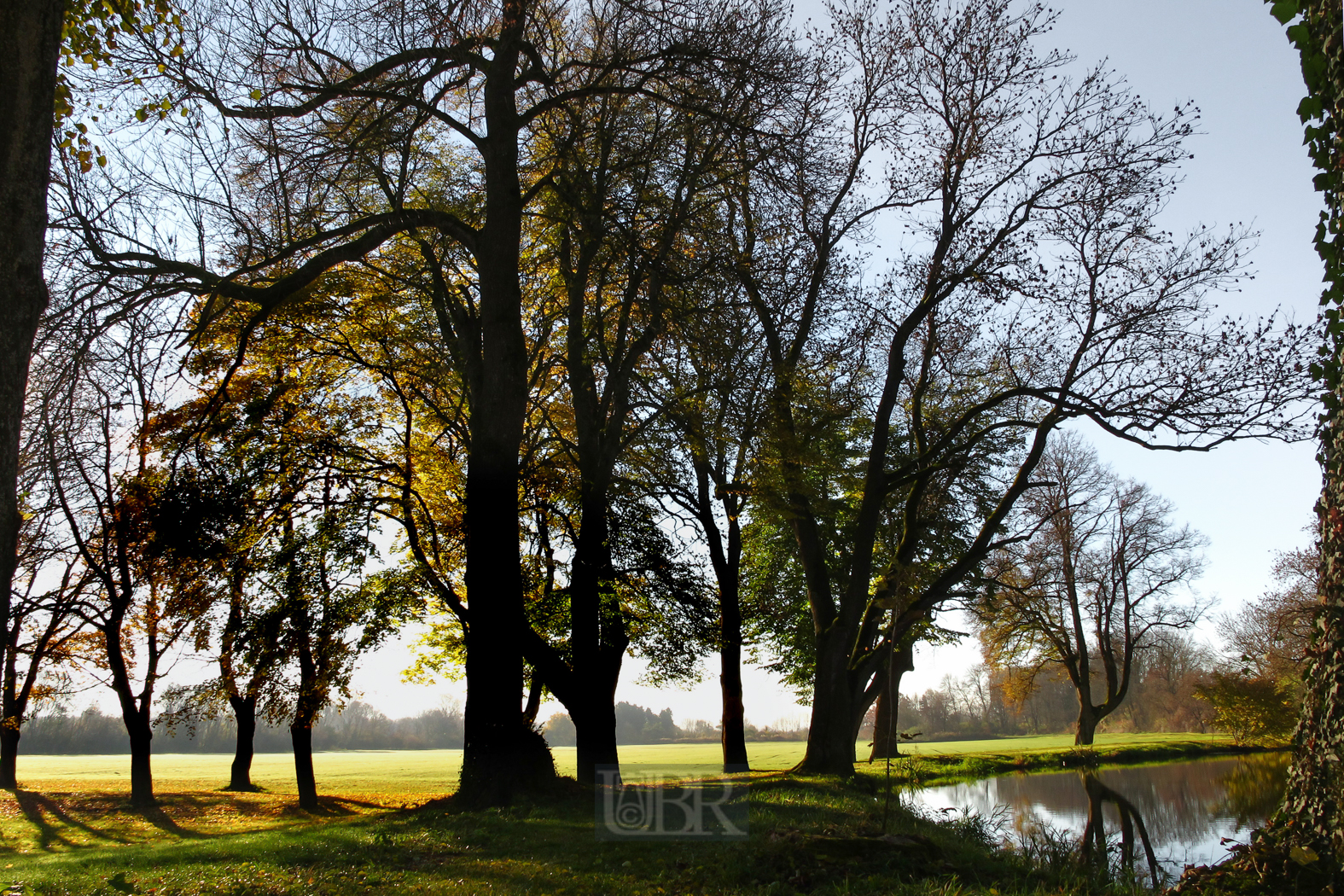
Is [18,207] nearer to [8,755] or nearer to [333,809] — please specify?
[333,809]

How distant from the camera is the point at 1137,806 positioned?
612 inches

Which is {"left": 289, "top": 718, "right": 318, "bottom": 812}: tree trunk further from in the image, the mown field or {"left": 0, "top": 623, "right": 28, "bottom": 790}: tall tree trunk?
the mown field

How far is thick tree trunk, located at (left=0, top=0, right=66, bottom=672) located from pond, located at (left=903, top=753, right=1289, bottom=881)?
8.83 metres

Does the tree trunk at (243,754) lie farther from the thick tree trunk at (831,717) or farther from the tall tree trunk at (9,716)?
the thick tree trunk at (831,717)

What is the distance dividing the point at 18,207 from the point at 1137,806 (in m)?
18.8

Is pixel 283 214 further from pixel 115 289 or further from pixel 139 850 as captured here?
pixel 139 850

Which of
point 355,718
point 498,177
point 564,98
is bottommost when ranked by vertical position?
point 355,718

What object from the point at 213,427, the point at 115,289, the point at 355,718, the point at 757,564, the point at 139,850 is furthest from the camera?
the point at 355,718

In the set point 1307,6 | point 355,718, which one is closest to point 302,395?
point 1307,6

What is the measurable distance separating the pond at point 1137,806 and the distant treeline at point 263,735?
39.7m

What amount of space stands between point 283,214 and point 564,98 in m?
3.83

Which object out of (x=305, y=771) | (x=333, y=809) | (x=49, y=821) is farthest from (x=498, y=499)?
(x=49, y=821)

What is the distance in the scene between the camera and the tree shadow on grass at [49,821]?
1498 cm

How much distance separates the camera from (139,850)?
9289 mm
